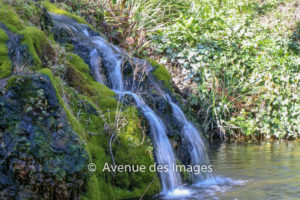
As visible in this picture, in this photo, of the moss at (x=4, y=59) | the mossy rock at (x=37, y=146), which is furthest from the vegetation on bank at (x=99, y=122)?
the mossy rock at (x=37, y=146)

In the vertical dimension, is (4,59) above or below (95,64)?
below

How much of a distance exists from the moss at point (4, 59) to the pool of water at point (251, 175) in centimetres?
246

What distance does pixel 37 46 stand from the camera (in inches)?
200

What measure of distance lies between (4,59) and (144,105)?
7.45 feet

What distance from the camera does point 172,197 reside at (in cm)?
482

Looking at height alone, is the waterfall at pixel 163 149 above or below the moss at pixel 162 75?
below

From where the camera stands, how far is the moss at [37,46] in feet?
15.8

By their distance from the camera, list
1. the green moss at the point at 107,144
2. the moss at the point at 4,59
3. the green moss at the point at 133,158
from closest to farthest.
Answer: the moss at the point at 4,59 < the green moss at the point at 107,144 < the green moss at the point at 133,158

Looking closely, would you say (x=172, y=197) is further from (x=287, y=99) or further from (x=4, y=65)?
(x=287, y=99)

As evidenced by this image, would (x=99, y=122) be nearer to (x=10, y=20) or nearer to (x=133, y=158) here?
(x=133, y=158)

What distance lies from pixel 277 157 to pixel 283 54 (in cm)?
443

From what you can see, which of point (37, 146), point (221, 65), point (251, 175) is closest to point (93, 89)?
point (37, 146)

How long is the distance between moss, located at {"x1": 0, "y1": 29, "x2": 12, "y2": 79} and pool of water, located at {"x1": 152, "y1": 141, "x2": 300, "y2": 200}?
246cm

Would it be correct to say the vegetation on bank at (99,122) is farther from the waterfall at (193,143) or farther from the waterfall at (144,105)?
the waterfall at (193,143)
